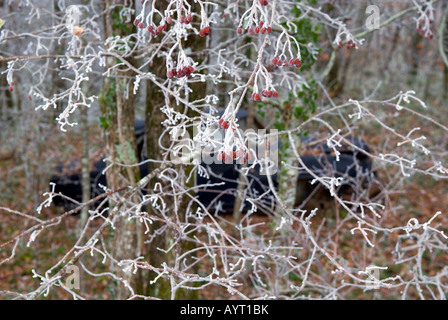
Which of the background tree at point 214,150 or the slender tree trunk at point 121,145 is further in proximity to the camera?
the slender tree trunk at point 121,145

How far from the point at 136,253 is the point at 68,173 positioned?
4895 millimetres

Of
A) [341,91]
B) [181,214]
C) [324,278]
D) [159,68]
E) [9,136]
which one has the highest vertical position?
[341,91]

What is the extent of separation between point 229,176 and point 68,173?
342cm

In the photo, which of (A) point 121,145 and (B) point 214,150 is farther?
(A) point 121,145

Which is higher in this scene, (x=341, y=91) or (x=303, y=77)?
(x=341, y=91)

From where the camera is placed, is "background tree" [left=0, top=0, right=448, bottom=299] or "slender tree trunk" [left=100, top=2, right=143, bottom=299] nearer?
"background tree" [left=0, top=0, right=448, bottom=299]

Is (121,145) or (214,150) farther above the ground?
(121,145)

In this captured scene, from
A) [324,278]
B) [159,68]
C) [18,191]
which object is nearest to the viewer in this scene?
[159,68]

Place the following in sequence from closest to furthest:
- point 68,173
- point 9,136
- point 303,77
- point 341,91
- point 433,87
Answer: point 303,77
point 68,173
point 9,136
point 341,91
point 433,87

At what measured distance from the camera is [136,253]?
5.51 metres
